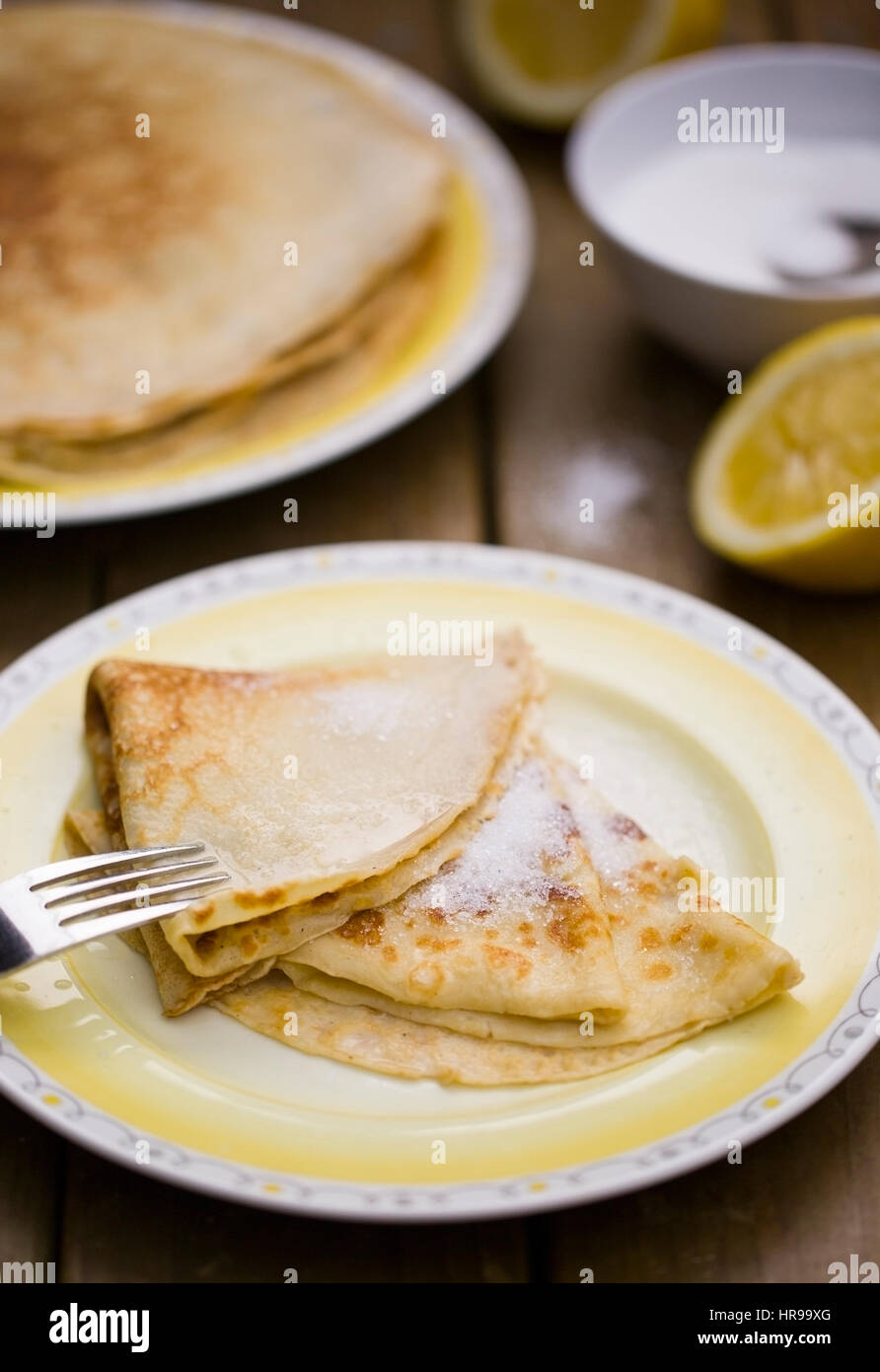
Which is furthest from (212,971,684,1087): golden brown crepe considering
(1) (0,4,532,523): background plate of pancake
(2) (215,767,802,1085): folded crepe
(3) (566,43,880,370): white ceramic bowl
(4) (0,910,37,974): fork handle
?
(3) (566,43,880,370): white ceramic bowl

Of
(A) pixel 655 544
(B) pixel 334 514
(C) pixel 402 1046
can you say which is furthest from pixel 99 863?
(A) pixel 655 544

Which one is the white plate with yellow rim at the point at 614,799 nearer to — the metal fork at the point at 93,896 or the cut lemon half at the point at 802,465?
the metal fork at the point at 93,896

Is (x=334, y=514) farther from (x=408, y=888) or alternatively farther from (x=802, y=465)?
(x=408, y=888)

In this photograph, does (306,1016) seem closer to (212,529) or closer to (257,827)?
(257,827)

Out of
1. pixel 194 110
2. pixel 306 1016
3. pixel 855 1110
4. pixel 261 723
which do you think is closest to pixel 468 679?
pixel 261 723

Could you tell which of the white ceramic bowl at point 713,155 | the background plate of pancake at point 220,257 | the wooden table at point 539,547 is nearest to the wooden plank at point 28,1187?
the wooden table at point 539,547

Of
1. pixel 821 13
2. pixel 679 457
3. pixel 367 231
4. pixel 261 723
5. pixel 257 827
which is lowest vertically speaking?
pixel 257 827
